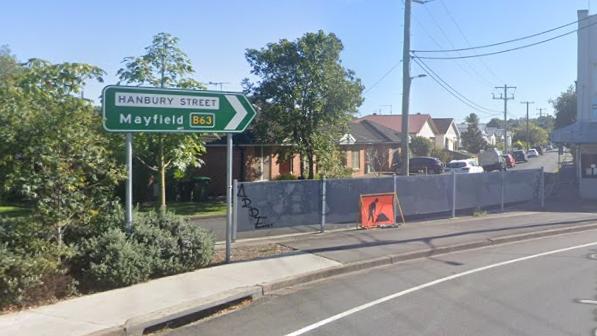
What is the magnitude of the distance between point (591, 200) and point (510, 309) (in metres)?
21.7

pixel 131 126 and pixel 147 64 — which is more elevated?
pixel 147 64

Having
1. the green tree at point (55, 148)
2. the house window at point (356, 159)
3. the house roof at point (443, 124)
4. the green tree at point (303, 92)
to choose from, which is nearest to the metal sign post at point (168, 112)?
the green tree at point (55, 148)

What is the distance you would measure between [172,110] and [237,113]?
52.8 inches

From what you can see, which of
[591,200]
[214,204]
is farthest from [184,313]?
[591,200]

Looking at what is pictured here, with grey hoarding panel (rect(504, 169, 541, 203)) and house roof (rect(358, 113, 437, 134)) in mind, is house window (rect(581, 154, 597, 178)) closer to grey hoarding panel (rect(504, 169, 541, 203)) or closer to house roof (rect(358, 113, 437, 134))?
grey hoarding panel (rect(504, 169, 541, 203))

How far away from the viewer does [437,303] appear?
853 centimetres

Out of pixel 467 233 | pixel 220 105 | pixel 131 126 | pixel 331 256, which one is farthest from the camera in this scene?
pixel 467 233

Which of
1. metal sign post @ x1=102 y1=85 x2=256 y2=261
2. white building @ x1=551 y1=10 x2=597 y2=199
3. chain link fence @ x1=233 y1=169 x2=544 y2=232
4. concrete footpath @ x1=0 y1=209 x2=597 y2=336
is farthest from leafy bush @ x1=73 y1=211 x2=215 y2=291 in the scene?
white building @ x1=551 y1=10 x2=597 y2=199

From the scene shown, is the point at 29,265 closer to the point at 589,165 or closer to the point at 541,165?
the point at 589,165

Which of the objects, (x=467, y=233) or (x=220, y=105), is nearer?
(x=220, y=105)

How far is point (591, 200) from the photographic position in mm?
27250

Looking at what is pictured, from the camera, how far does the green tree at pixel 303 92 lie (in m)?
25.4

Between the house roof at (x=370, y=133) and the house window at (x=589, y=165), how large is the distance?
16.0 metres

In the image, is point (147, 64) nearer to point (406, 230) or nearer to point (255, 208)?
point (255, 208)
